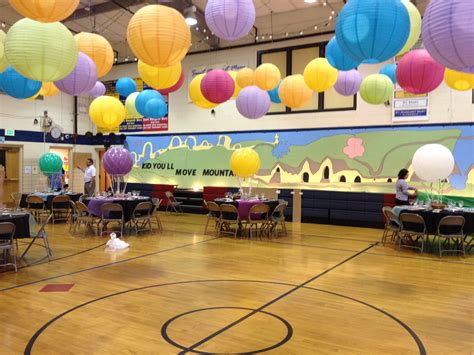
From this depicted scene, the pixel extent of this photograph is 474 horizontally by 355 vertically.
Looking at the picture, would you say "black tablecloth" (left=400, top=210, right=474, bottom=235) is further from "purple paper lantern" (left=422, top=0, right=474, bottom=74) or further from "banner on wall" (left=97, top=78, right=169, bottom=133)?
"banner on wall" (left=97, top=78, right=169, bottom=133)

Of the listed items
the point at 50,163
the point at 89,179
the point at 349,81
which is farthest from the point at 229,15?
the point at 89,179

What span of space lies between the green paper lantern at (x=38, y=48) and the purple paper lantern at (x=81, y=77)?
886 mm

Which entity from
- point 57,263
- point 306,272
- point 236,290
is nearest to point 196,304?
point 236,290

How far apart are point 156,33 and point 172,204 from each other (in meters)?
9.80

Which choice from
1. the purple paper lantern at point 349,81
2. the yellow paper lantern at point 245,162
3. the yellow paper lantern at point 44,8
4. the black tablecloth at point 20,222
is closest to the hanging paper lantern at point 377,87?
the purple paper lantern at point 349,81

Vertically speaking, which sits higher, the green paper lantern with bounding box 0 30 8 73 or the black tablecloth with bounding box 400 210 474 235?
the green paper lantern with bounding box 0 30 8 73

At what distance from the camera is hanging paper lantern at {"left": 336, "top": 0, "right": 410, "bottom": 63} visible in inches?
153

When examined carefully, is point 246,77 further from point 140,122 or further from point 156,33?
point 140,122

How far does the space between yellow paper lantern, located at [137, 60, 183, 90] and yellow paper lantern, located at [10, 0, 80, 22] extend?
8.13 feet

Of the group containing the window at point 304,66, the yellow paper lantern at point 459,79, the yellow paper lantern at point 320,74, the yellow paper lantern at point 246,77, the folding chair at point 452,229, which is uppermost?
the window at point 304,66

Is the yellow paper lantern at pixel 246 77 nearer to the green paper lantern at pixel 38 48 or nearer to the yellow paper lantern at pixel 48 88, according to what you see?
the yellow paper lantern at pixel 48 88

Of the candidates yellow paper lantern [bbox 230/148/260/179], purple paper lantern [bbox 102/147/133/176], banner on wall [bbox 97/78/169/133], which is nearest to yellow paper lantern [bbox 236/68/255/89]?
yellow paper lantern [bbox 230/148/260/179]

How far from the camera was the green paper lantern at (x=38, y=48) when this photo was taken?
4.23m

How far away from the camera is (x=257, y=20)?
42.2ft
